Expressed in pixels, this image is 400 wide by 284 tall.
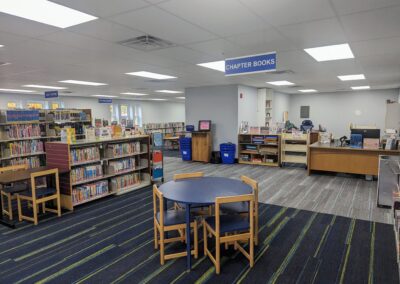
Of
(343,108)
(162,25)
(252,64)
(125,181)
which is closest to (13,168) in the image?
(125,181)

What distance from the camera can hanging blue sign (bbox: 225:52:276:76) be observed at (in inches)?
155

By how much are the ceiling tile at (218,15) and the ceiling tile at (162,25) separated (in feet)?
0.44

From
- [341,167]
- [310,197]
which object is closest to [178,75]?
[310,197]

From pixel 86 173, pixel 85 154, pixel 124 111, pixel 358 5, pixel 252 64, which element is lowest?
pixel 86 173

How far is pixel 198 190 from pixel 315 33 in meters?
2.60

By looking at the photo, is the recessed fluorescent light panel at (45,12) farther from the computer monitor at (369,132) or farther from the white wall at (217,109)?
the computer monitor at (369,132)

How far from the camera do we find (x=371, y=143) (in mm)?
6250

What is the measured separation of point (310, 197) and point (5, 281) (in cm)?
492

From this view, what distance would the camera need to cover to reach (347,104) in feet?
44.3

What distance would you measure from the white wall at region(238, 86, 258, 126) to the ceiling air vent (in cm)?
523

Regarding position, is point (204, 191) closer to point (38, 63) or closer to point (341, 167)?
point (38, 63)

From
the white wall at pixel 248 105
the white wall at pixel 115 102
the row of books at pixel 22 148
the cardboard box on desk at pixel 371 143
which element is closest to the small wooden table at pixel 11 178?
the row of books at pixel 22 148

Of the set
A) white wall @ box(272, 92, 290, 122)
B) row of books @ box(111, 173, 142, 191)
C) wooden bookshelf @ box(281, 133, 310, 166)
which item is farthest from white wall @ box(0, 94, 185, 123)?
wooden bookshelf @ box(281, 133, 310, 166)

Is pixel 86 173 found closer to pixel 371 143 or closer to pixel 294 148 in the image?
pixel 294 148
